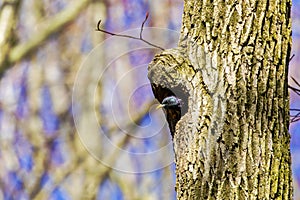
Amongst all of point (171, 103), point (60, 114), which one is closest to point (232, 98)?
point (171, 103)

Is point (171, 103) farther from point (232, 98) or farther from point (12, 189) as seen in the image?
point (12, 189)

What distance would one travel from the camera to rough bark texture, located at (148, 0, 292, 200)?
1382mm

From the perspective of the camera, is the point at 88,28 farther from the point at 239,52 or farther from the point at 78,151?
the point at 239,52

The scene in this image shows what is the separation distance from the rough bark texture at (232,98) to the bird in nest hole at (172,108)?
0.07ft

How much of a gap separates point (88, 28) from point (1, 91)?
0.75m

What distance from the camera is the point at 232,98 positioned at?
142cm

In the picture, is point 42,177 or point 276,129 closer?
point 276,129

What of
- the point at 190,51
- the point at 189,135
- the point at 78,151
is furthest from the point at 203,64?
the point at 78,151

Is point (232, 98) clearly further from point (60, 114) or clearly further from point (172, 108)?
point (60, 114)

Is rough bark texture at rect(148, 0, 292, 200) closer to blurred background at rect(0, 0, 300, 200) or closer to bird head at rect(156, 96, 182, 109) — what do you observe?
bird head at rect(156, 96, 182, 109)

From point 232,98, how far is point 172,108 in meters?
0.16

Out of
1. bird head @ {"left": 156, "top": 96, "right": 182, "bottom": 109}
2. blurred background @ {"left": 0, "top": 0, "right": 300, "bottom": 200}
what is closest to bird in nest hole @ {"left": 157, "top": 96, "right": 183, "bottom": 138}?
bird head @ {"left": 156, "top": 96, "right": 182, "bottom": 109}

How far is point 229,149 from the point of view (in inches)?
54.7

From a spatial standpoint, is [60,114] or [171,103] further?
[60,114]
